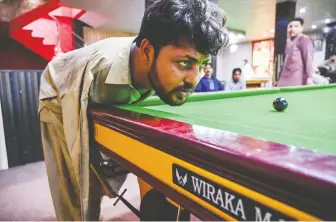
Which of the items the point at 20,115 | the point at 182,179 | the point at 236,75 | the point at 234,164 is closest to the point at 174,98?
the point at 182,179

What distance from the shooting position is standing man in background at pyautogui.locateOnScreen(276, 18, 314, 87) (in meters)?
3.75

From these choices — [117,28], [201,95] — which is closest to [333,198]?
[201,95]

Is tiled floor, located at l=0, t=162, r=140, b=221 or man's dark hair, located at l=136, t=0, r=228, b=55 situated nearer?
man's dark hair, located at l=136, t=0, r=228, b=55

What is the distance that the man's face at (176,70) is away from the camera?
3.30 ft

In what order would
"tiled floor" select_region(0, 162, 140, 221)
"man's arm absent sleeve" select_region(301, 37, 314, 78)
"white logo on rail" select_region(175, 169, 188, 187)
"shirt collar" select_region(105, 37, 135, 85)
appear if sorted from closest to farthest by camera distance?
"white logo on rail" select_region(175, 169, 188, 187) < "shirt collar" select_region(105, 37, 135, 85) < "tiled floor" select_region(0, 162, 140, 221) < "man's arm absent sleeve" select_region(301, 37, 314, 78)

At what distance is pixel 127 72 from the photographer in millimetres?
1142

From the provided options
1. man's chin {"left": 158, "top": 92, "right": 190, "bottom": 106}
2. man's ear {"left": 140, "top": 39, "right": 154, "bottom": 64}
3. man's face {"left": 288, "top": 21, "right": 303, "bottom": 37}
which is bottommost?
man's chin {"left": 158, "top": 92, "right": 190, "bottom": 106}

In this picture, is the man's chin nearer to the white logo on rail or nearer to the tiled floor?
the white logo on rail

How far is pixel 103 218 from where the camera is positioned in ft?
6.48

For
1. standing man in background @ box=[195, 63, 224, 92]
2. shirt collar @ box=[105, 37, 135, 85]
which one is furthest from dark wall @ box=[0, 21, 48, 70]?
shirt collar @ box=[105, 37, 135, 85]

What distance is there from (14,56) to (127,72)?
12.5ft

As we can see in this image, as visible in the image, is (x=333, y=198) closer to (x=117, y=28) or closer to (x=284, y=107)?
(x=284, y=107)

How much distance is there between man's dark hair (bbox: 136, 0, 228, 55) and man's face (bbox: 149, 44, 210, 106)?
3 centimetres

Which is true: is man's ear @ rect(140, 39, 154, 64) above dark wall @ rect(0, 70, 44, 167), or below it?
above
